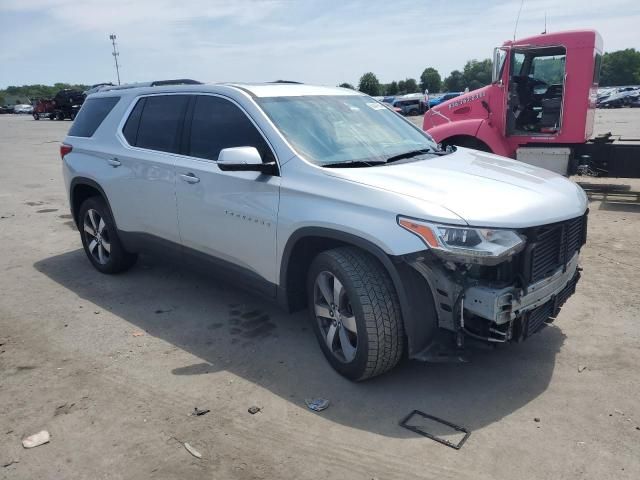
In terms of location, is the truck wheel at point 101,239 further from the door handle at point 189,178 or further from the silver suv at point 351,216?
the door handle at point 189,178

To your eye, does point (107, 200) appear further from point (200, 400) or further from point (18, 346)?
point (200, 400)

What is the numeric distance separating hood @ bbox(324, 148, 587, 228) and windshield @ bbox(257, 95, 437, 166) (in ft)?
0.86

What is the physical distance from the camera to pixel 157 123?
4.88 metres

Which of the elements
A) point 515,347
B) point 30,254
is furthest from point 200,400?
point 30,254

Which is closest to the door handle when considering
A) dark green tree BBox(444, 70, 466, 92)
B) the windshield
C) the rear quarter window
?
the windshield

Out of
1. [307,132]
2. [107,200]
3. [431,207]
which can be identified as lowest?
[107,200]

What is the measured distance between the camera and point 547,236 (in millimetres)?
3285

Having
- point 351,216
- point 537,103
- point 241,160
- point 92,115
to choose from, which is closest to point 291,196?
point 241,160

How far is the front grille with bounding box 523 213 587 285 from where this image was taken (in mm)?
3084

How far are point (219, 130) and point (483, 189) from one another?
209 centimetres

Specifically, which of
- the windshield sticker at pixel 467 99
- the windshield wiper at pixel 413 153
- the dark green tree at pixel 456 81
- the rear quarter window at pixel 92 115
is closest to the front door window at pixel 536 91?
the windshield sticker at pixel 467 99

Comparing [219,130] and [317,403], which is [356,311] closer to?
[317,403]

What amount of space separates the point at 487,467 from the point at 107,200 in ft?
13.9

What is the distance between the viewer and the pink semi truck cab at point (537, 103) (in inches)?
336
